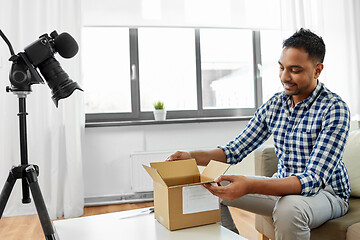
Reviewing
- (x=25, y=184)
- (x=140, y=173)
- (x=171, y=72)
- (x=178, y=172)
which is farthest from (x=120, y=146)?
(x=178, y=172)

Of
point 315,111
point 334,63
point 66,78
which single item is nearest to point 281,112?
point 315,111

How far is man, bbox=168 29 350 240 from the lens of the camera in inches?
44.9

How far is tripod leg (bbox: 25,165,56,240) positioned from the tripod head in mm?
307

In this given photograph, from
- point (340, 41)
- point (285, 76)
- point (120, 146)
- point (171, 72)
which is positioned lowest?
point (120, 146)

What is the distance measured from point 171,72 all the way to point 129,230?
85.8 inches

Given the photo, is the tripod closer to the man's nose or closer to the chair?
the chair

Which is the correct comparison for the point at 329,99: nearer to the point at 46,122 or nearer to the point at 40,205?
the point at 40,205

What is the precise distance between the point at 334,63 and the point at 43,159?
105 inches

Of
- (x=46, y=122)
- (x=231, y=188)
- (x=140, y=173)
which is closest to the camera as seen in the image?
(x=231, y=188)

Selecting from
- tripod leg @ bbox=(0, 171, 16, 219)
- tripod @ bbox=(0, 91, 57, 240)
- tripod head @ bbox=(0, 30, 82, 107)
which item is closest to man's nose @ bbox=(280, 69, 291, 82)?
tripod head @ bbox=(0, 30, 82, 107)

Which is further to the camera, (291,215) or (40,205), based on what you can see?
(40,205)

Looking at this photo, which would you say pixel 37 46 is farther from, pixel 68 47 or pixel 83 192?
pixel 83 192

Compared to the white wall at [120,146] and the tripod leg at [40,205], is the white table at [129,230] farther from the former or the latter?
the white wall at [120,146]

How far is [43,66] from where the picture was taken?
140cm
